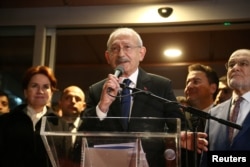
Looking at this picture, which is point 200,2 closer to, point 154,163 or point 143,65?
point 143,65

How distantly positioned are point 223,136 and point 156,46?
3.01 metres

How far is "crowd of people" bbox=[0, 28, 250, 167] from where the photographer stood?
60.9 inches

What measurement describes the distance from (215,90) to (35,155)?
1.49 meters

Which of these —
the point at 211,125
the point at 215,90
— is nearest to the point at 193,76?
the point at 215,90

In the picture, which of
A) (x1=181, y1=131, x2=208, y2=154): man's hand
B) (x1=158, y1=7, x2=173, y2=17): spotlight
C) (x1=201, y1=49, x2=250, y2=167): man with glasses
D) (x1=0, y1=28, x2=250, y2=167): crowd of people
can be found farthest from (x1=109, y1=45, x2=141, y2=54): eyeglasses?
(x1=158, y1=7, x2=173, y2=17): spotlight

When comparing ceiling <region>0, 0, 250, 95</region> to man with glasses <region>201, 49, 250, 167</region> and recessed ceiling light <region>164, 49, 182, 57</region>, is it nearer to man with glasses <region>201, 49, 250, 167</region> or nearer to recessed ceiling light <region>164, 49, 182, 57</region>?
recessed ceiling light <region>164, 49, 182, 57</region>

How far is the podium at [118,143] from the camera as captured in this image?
1.21 metres

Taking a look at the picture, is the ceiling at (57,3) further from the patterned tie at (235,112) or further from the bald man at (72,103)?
the patterned tie at (235,112)

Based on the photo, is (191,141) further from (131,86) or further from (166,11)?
(166,11)

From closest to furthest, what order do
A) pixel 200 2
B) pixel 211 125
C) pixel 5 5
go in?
1. pixel 211 125
2. pixel 200 2
3. pixel 5 5

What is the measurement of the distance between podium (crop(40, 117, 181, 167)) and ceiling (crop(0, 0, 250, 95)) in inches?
121

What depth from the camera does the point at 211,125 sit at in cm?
231

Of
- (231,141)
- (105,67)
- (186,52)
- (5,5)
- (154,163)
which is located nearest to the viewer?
(154,163)

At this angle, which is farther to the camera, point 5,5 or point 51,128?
point 5,5
